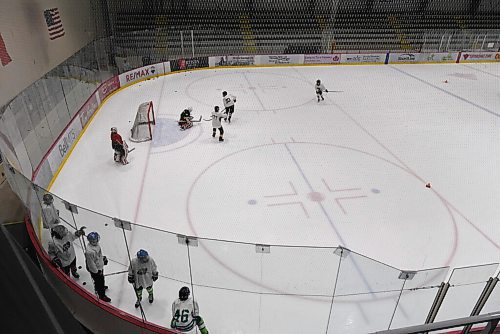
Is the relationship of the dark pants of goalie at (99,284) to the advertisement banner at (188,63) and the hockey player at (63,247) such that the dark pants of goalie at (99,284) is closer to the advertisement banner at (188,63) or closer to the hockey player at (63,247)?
the hockey player at (63,247)

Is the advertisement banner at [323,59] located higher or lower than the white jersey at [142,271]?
lower

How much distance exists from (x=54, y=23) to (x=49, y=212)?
596 cm

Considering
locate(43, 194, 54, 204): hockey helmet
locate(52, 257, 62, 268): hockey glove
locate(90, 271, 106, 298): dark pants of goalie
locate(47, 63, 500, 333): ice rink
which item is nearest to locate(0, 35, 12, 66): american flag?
locate(47, 63, 500, 333): ice rink

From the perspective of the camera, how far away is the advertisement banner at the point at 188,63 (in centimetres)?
1290

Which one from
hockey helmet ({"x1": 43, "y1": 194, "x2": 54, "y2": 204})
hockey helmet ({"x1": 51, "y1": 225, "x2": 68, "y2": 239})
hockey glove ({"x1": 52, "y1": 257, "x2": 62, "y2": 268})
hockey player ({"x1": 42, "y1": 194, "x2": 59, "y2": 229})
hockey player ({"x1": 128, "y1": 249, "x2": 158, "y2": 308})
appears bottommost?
hockey glove ({"x1": 52, "y1": 257, "x2": 62, "y2": 268})

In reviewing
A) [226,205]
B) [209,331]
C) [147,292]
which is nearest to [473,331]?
[209,331]

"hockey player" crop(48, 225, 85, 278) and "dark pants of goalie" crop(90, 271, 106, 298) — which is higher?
"hockey player" crop(48, 225, 85, 278)

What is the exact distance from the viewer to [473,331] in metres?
2.90

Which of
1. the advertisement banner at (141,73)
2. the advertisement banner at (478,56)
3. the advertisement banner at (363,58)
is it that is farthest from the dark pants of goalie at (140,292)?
the advertisement banner at (478,56)

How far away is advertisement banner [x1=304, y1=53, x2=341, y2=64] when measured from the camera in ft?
46.8

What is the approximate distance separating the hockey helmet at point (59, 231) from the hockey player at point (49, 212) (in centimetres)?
9

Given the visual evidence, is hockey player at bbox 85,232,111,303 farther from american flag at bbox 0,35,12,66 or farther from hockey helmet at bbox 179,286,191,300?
american flag at bbox 0,35,12,66

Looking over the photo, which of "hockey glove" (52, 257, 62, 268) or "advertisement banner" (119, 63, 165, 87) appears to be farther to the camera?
"advertisement banner" (119, 63, 165, 87)

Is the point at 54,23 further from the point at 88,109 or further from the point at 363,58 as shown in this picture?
the point at 363,58
